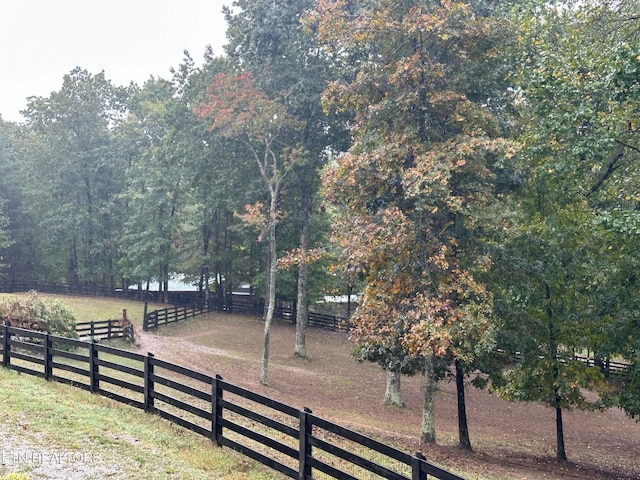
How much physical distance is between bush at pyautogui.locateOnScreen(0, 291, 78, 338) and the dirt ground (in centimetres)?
455

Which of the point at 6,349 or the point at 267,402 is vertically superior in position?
the point at 6,349

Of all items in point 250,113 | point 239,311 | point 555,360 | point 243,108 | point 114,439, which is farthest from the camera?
point 239,311

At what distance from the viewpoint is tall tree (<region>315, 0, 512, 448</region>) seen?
1184 centimetres

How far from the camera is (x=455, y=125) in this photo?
1359 centimetres

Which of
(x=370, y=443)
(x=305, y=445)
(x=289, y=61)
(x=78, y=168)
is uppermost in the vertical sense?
(x=289, y=61)

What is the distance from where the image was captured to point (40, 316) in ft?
55.0

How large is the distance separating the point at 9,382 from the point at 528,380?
12.2 meters

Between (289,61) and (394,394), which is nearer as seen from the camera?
(394,394)

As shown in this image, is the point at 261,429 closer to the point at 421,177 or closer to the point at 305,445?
the point at 305,445

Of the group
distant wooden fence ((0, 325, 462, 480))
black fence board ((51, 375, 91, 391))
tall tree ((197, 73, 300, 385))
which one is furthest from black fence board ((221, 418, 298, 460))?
tall tree ((197, 73, 300, 385))

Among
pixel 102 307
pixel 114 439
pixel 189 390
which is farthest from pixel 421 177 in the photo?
pixel 102 307

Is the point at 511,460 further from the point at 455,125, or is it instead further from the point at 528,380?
the point at 455,125

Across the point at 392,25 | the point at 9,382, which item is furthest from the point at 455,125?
the point at 9,382

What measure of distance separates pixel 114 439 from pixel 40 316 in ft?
36.0
